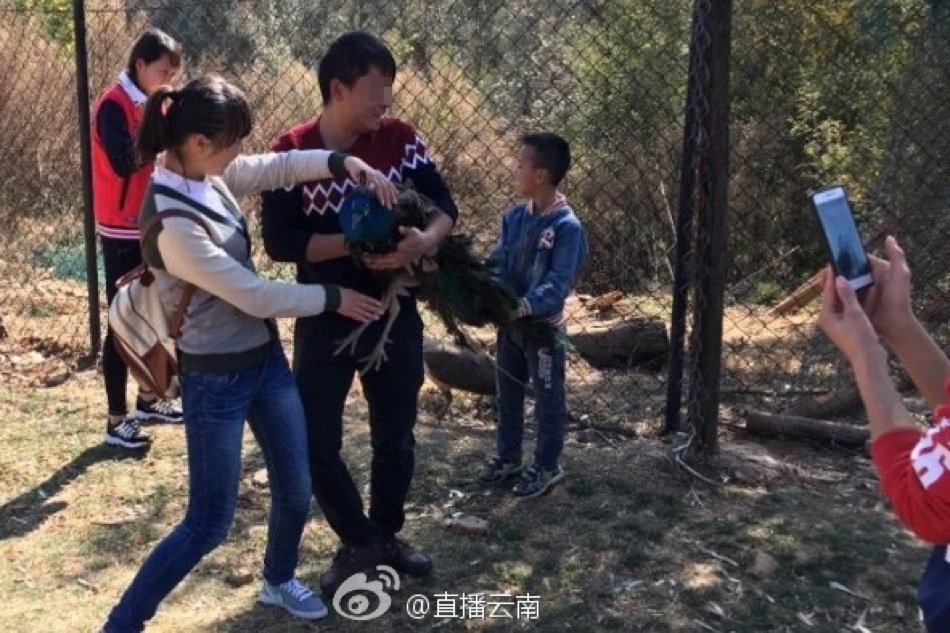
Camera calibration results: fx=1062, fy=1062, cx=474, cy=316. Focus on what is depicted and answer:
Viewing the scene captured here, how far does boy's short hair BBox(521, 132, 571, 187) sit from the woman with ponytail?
1102 millimetres

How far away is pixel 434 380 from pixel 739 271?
122 inches

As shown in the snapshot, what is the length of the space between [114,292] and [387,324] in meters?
2.16

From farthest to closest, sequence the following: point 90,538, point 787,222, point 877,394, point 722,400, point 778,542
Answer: point 787,222
point 722,400
point 90,538
point 778,542
point 877,394

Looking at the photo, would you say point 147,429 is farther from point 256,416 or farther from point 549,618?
point 549,618

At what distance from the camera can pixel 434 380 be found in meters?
5.56

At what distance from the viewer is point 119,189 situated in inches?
190

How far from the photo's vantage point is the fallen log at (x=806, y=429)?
4777mm

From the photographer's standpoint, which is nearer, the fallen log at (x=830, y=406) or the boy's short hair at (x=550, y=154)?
the boy's short hair at (x=550, y=154)

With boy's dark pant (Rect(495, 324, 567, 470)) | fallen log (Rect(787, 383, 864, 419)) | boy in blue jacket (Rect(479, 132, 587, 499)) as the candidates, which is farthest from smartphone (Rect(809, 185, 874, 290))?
fallen log (Rect(787, 383, 864, 419))

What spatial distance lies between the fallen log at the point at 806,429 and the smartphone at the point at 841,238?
287 centimetres

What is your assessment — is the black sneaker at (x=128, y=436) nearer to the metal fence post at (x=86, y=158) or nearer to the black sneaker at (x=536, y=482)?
the metal fence post at (x=86, y=158)

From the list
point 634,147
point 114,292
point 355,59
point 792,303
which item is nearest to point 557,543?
point 355,59

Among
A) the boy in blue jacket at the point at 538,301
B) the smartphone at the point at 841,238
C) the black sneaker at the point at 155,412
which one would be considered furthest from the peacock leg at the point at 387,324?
the black sneaker at the point at 155,412

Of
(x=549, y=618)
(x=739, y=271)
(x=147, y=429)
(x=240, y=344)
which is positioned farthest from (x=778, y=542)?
(x=739, y=271)
